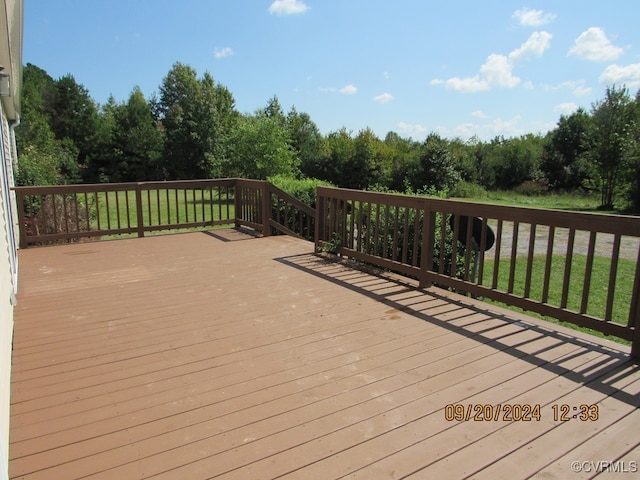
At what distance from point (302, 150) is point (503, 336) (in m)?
23.6

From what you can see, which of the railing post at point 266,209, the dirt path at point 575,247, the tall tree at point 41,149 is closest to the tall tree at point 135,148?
the tall tree at point 41,149

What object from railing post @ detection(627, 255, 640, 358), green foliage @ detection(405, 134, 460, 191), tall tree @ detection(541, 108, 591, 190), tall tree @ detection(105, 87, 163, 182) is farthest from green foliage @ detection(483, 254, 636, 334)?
tall tree @ detection(105, 87, 163, 182)

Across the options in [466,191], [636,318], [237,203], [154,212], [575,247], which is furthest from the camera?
[466,191]

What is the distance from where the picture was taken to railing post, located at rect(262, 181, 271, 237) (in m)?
7.22

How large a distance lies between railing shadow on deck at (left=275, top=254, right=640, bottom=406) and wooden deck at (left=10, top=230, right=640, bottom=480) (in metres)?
0.02

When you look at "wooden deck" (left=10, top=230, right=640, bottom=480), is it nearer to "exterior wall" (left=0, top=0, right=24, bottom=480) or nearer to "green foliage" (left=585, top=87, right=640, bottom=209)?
"exterior wall" (left=0, top=0, right=24, bottom=480)

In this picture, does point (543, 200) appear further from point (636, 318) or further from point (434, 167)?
point (636, 318)

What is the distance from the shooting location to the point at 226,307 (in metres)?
3.76

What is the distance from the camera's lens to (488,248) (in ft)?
13.9

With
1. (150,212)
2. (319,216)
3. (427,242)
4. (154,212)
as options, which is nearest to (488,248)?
(427,242)

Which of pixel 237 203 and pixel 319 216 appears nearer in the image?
pixel 319 216

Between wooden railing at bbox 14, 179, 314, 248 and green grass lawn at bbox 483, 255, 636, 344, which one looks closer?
green grass lawn at bbox 483, 255, 636, 344

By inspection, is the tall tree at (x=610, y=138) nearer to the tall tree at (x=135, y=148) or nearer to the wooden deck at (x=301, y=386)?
the wooden deck at (x=301, y=386)

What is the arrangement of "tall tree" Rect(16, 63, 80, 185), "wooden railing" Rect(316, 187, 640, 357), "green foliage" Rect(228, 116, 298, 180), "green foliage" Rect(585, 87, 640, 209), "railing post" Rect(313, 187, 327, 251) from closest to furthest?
1. "wooden railing" Rect(316, 187, 640, 357)
2. "railing post" Rect(313, 187, 327, 251)
3. "tall tree" Rect(16, 63, 80, 185)
4. "green foliage" Rect(228, 116, 298, 180)
5. "green foliage" Rect(585, 87, 640, 209)
